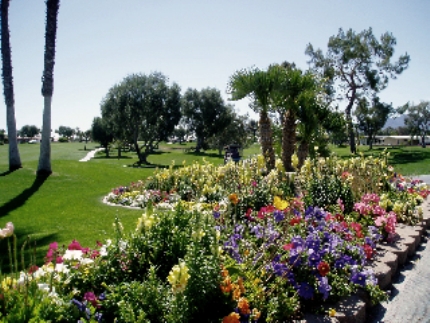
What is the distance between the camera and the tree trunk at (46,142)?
44.3 feet

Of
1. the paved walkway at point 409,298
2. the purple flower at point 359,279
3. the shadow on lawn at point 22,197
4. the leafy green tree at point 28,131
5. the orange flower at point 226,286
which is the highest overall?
the leafy green tree at point 28,131

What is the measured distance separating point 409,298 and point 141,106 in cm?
2562

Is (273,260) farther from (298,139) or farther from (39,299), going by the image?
(298,139)

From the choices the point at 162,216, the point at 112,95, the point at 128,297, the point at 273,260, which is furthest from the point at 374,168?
the point at 112,95

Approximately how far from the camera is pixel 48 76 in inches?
529

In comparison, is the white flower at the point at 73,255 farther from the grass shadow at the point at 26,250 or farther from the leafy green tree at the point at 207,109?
the leafy green tree at the point at 207,109

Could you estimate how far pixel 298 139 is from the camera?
15.7 m

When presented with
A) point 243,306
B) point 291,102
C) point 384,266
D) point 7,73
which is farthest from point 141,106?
point 243,306

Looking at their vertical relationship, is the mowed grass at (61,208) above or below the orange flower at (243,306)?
below

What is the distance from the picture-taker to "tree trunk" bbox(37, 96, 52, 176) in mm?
13516

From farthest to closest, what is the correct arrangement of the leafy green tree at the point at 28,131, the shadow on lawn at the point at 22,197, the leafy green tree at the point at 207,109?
the leafy green tree at the point at 28,131 < the leafy green tree at the point at 207,109 < the shadow on lawn at the point at 22,197

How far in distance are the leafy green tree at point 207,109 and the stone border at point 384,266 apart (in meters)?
35.9

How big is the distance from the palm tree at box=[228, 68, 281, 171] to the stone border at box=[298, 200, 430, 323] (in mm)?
6581

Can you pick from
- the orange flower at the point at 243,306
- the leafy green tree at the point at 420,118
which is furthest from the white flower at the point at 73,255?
the leafy green tree at the point at 420,118
